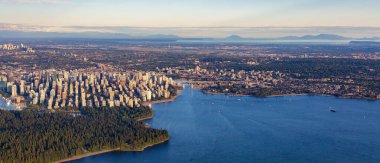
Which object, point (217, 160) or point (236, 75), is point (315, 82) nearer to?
point (236, 75)

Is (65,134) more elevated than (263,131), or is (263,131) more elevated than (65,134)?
(65,134)

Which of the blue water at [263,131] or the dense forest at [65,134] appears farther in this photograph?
the blue water at [263,131]

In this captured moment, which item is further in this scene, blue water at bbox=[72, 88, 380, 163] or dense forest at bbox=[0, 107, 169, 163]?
blue water at bbox=[72, 88, 380, 163]

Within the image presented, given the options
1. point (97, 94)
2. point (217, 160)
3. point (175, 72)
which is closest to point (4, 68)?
point (175, 72)

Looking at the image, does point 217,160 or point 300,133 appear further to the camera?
point 300,133
